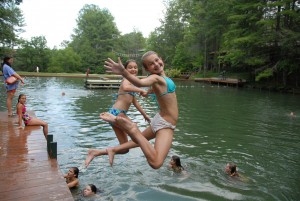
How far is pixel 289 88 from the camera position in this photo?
30797mm

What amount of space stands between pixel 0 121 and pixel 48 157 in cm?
471

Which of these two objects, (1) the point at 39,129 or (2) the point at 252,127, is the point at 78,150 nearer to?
(1) the point at 39,129

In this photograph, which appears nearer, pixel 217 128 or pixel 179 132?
pixel 179 132

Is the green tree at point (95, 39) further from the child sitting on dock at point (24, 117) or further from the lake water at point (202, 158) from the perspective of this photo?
the child sitting on dock at point (24, 117)

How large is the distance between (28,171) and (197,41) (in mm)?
49331

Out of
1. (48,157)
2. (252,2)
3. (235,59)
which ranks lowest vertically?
(48,157)

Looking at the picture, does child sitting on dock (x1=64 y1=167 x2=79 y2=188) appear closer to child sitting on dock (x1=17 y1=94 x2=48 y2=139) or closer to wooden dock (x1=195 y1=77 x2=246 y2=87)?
child sitting on dock (x1=17 y1=94 x2=48 y2=139)

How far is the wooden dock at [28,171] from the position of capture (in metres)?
4.40

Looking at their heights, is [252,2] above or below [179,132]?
above

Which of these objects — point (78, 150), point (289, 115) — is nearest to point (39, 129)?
point (78, 150)

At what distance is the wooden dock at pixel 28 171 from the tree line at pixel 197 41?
971 inches

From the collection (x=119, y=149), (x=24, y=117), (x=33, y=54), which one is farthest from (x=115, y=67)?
(x=33, y=54)

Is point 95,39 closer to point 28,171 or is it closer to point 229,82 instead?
point 229,82

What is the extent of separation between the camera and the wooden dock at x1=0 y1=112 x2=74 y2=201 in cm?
440
